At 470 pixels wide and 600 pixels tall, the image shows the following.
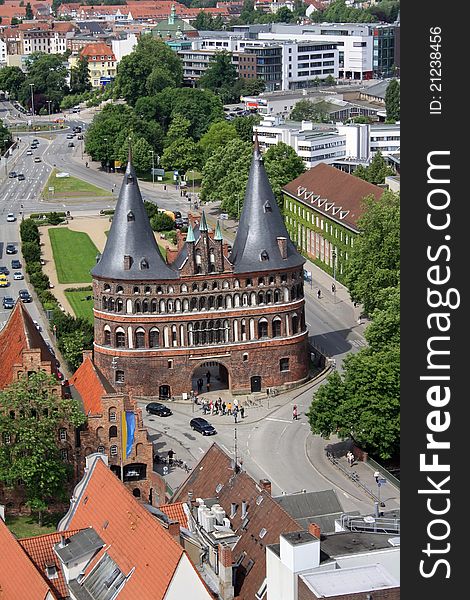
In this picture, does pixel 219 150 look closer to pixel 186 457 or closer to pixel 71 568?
pixel 186 457

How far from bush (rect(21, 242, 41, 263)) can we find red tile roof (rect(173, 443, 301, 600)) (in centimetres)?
8722

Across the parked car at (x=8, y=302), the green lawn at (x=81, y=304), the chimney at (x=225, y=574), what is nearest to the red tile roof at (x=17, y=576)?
the chimney at (x=225, y=574)

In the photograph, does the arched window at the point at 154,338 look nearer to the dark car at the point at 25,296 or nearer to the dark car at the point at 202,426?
the dark car at the point at 202,426

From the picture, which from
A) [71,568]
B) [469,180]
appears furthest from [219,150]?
[469,180]

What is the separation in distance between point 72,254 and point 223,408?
6479 centimetres

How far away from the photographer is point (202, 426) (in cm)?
10594

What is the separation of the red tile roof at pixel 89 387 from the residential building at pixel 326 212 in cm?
5630

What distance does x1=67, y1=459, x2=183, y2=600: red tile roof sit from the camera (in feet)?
203

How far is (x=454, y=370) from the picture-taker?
35.4 meters

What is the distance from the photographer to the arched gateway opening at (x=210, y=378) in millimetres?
116875

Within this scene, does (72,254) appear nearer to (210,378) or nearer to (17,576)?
(210,378)

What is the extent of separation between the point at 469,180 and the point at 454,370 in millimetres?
4635

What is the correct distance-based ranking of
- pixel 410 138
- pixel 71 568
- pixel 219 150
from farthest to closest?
pixel 219 150 → pixel 71 568 → pixel 410 138

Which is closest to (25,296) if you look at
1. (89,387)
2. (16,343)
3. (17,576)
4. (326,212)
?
(326,212)
